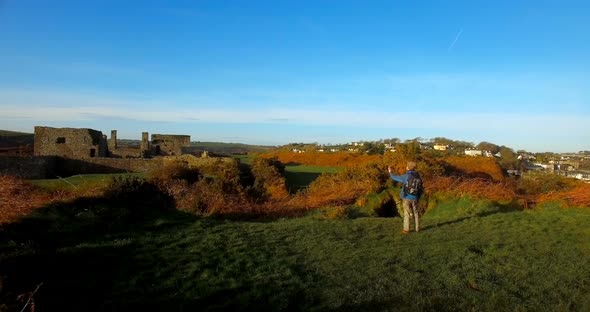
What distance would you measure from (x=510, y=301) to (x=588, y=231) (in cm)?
631

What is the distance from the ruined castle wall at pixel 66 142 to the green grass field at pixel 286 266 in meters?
26.8

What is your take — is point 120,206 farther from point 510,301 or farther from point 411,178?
point 510,301

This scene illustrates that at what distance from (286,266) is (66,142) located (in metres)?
33.1

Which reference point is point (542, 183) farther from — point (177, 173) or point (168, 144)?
point (168, 144)

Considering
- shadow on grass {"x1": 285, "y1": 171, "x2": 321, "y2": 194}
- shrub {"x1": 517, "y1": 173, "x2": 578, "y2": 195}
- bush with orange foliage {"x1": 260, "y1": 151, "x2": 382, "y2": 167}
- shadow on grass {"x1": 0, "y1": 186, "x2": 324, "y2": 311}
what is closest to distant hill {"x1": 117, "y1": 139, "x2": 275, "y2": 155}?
bush with orange foliage {"x1": 260, "y1": 151, "x2": 382, "y2": 167}

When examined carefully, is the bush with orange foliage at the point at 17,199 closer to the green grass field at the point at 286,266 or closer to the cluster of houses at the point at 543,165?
the green grass field at the point at 286,266

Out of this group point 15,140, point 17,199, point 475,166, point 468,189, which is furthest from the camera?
point 15,140

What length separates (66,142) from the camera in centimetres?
3491

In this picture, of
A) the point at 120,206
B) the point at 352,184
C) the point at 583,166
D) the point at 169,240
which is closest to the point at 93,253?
the point at 169,240

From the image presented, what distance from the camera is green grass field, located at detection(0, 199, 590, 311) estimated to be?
5.86 meters

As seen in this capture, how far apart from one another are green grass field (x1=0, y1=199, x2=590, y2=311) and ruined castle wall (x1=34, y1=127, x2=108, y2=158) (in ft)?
88.0

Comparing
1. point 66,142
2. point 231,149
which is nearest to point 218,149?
point 231,149

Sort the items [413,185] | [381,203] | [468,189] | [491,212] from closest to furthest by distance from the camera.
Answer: [413,185] → [491,212] → [468,189] → [381,203]

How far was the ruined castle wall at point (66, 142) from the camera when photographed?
3462cm
